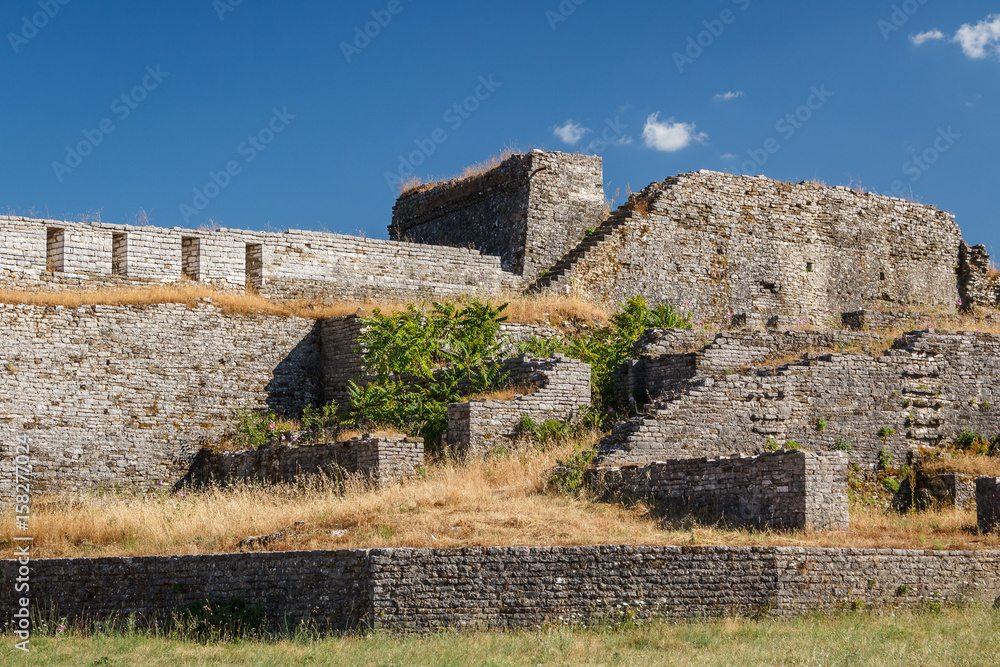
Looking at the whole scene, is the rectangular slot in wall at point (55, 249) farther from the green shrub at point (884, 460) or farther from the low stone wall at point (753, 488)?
the green shrub at point (884, 460)

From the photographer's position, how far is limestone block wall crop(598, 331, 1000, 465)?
16.0 meters

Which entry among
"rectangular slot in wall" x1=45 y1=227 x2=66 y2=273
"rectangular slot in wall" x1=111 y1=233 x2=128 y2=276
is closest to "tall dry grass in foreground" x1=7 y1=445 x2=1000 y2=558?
"rectangular slot in wall" x1=45 y1=227 x2=66 y2=273

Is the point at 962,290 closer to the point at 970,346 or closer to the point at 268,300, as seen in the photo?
the point at 970,346

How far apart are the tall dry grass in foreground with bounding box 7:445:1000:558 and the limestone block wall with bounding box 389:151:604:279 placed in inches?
372

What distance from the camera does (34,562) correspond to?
12469mm

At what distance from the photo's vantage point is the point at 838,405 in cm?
1697

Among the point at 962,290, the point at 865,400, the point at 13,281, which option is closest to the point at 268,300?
the point at 13,281

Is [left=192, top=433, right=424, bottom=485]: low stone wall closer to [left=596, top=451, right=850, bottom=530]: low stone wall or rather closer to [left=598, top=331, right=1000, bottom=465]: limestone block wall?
[left=598, top=331, right=1000, bottom=465]: limestone block wall

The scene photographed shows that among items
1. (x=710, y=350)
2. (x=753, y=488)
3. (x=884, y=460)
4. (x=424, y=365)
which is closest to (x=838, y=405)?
(x=884, y=460)

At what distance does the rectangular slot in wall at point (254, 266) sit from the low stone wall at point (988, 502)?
12607 millimetres

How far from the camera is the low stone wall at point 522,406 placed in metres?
16.3

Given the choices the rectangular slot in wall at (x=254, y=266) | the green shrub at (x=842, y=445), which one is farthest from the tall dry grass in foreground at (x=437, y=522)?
the rectangular slot in wall at (x=254, y=266)

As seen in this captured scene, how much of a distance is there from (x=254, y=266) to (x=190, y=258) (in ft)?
3.74

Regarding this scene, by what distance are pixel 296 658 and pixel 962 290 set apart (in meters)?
22.9
